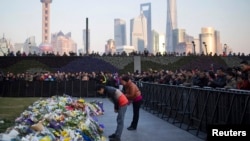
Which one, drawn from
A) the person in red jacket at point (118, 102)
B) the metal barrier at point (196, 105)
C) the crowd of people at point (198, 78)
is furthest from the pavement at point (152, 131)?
the crowd of people at point (198, 78)

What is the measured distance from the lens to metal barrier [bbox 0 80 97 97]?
3272 centimetres

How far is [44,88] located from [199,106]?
21764 millimetres

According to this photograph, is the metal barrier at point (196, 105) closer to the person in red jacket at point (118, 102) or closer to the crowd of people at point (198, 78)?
the crowd of people at point (198, 78)

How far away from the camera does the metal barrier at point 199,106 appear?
33.3 feet

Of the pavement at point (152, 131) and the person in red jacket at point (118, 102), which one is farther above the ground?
the person in red jacket at point (118, 102)

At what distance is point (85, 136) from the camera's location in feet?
31.8

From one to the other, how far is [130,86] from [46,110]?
3.29m

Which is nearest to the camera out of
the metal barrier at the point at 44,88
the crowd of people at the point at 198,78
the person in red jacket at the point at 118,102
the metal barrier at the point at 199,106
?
the metal barrier at the point at 199,106

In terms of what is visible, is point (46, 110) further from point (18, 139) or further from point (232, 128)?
point (232, 128)

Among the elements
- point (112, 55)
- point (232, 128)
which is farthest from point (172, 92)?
point (112, 55)

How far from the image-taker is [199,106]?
13.4m

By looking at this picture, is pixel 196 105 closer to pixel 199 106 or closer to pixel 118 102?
pixel 199 106

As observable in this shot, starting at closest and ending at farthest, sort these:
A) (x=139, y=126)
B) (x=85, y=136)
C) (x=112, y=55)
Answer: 1. (x=85, y=136)
2. (x=139, y=126)
3. (x=112, y=55)

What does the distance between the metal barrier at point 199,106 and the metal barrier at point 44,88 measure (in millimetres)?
13121
